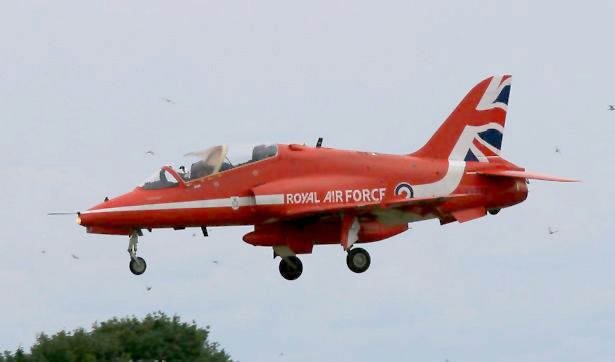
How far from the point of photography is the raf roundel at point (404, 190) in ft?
216

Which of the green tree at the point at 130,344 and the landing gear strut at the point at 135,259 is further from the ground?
the green tree at the point at 130,344

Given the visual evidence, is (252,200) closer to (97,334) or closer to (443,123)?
(443,123)

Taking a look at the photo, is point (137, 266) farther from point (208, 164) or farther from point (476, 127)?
point (476, 127)

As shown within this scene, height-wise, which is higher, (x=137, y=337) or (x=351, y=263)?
(x=137, y=337)

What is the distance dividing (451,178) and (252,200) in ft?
18.2

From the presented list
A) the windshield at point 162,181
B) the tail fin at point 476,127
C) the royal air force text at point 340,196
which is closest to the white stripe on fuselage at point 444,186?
the tail fin at point 476,127

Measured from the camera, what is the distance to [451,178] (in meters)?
66.6

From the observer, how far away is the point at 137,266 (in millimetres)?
64562

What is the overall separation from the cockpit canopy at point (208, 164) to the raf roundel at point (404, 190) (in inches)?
138

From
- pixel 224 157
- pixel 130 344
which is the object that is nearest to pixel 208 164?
pixel 224 157

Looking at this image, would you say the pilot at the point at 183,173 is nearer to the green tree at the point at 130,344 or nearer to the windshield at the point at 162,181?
the windshield at the point at 162,181

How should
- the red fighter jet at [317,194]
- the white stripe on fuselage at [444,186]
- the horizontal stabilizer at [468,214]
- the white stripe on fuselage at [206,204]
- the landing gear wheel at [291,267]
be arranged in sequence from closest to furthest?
the white stripe on fuselage at [206,204]
the red fighter jet at [317,194]
the white stripe on fuselage at [444,186]
the horizontal stabilizer at [468,214]
the landing gear wheel at [291,267]

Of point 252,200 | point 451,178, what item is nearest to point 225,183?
point 252,200

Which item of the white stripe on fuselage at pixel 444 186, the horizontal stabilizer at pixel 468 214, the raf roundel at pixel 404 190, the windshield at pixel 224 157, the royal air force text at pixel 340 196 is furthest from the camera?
the horizontal stabilizer at pixel 468 214
